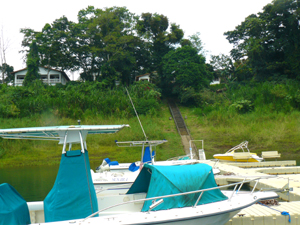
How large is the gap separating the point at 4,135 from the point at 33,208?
1992 millimetres

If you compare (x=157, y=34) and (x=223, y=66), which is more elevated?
(x=157, y=34)

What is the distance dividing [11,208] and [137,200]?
244 centimetres

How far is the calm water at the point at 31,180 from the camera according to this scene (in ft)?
40.2

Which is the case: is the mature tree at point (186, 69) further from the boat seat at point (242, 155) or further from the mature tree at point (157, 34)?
the boat seat at point (242, 155)

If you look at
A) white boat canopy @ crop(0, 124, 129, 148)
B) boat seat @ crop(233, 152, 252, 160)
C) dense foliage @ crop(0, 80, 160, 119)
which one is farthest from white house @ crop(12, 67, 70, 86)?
white boat canopy @ crop(0, 124, 129, 148)

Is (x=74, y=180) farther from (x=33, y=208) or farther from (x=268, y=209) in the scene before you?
(x=268, y=209)

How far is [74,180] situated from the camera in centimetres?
535

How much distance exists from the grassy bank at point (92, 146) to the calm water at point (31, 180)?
6.05 feet

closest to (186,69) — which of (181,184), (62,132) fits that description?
(181,184)

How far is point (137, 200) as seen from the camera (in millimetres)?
4949

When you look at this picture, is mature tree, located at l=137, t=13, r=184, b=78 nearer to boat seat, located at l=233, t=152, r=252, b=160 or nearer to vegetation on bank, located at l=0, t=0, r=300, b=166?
vegetation on bank, located at l=0, t=0, r=300, b=166

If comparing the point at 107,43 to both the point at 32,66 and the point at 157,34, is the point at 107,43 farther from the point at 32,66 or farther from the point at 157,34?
the point at 32,66

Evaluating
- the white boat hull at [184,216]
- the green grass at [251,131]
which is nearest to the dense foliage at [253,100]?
the green grass at [251,131]

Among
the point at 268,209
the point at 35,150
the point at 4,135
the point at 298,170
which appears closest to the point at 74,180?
the point at 4,135
